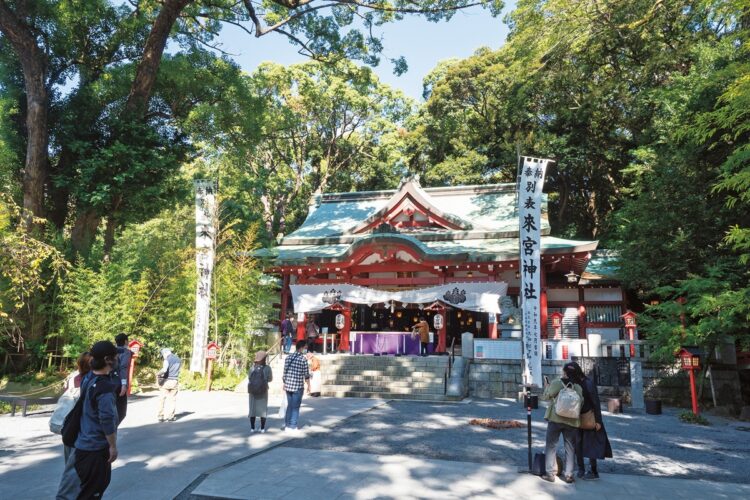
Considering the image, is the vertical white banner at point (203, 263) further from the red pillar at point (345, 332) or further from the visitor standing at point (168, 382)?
the red pillar at point (345, 332)

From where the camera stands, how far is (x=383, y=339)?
16.0m

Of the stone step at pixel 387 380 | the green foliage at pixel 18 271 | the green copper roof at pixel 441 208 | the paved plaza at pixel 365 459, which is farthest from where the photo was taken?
the green copper roof at pixel 441 208

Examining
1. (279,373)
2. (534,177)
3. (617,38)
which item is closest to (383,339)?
(279,373)

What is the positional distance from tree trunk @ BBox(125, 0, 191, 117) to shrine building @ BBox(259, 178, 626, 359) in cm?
646

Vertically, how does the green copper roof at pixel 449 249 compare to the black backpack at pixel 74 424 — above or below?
above

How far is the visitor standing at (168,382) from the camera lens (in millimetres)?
8359

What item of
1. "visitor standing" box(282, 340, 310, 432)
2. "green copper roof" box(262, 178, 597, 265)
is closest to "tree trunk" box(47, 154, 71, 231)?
"green copper roof" box(262, 178, 597, 265)

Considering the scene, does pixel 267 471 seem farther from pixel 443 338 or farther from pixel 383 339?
pixel 443 338

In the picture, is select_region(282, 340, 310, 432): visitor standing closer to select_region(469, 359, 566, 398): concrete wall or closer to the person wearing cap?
the person wearing cap

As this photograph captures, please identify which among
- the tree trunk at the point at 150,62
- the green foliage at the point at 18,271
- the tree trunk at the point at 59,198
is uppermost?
the tree trunk at the point at 150,62

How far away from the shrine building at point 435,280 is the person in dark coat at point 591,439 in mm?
8478

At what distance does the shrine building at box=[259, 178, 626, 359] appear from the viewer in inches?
634

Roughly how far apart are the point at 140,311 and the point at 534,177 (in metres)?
11.7

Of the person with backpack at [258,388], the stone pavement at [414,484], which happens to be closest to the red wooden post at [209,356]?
the person with backpack at [258,388]
